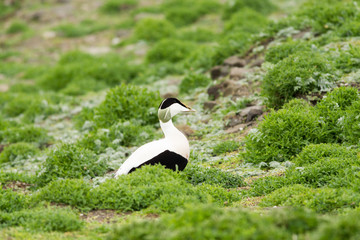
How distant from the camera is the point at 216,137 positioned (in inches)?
356

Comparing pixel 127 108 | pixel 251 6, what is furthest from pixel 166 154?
pixel 251 6

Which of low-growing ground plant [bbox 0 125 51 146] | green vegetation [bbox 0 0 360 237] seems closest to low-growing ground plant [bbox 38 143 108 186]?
green vegetation [bbox 0 0 360 237]

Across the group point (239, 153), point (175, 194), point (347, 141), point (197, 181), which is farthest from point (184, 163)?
point (347, 141)

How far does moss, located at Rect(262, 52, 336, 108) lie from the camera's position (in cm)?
839

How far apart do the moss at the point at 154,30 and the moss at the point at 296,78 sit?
8711mm

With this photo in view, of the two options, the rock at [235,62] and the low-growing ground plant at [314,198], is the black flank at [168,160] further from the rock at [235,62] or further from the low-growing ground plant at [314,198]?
the rock at [235,62]

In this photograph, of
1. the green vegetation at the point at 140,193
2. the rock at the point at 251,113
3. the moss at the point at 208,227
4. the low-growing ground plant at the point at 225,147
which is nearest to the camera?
the moss at the point at 208,227

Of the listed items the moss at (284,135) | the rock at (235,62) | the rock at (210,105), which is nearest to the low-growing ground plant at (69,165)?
the moss at (284,135)

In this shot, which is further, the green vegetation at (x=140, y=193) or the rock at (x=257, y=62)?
the rock at (x=257, y=62)

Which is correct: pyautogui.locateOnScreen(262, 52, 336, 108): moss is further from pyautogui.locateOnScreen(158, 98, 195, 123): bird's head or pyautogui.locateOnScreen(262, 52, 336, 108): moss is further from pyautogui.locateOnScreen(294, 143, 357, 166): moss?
pyautogui.locateOnScreen(158, 98, 195, 123): bird's head

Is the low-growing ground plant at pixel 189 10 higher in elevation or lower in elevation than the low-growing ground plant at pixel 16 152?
higher

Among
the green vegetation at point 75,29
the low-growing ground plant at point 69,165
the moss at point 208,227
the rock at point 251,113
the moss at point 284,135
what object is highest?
the moss at point 208,227

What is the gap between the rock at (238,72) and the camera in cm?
1066

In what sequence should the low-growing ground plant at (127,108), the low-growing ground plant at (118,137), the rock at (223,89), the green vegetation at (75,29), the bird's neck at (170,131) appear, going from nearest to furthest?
the bird's neck at (170,131)
the low-growing ground plant at (118,137)
the low-growing ground plant at (127,108)
the rock at (223,89)
the green vegetation at (75,29)
